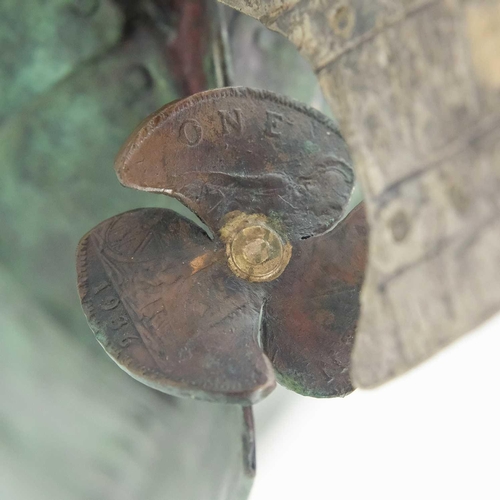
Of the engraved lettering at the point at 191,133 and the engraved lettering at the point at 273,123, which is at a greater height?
the engraved lettering at the point at 191,133

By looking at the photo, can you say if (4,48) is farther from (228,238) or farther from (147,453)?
(147,453)

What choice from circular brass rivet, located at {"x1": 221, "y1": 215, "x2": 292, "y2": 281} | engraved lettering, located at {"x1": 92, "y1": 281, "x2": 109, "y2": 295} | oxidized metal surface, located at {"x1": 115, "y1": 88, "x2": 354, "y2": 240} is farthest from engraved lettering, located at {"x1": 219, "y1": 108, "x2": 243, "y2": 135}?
engraved lettering, located at {"x1": 92, "y1": 281, "x2": 109, "y2": 295}

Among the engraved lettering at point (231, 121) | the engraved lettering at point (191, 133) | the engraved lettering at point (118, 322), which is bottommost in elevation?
the engraved lettering at point (118, 322)

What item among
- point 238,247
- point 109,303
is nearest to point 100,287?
point 109,303

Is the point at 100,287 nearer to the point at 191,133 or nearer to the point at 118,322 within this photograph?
the point at 118,322

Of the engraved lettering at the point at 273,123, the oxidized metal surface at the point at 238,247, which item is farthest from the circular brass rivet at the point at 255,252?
the engraved lettering at the point at 273,123

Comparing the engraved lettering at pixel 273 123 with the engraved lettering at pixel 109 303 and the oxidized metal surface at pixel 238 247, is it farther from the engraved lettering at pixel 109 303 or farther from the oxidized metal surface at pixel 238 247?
Answer: the engraved lettering at pixel 109 303

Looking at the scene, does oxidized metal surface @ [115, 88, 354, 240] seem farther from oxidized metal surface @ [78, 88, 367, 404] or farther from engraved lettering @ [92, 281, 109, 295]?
engraved lettering @ [92, 281, 109, 295]
